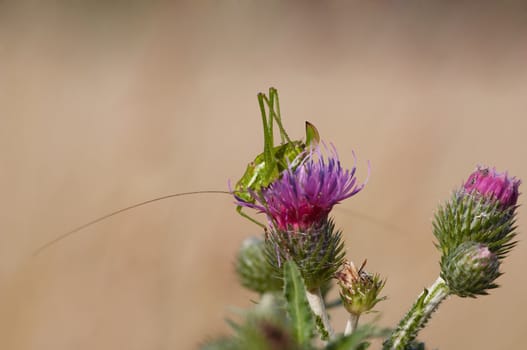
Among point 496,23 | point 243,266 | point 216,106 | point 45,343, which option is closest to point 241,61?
point 216,106

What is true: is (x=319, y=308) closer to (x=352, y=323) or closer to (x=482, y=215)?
(x=352, y=323)

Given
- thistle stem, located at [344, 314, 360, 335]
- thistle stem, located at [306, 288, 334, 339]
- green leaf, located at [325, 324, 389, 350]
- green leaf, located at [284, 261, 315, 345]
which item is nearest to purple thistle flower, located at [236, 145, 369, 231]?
thistle stem, located at [306, 288, 334, 339]

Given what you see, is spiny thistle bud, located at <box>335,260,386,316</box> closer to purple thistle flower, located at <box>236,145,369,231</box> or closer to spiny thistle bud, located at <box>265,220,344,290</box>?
spiny thistle bud, located at <box>265,220,344,290</box>

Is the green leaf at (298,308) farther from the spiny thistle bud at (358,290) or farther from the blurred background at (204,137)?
the blurred background at (204,137)

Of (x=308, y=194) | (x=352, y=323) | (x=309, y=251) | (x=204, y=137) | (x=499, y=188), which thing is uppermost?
(x=204, y=137)

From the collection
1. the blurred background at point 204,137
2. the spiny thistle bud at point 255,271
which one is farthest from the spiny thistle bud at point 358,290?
the blurred background at point 204,137

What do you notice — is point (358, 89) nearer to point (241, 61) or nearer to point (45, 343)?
point (241, 61)

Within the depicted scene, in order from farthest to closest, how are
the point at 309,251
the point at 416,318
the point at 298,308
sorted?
1. the point at 309,251
2. the point at 416,318
3. the point at 298,308

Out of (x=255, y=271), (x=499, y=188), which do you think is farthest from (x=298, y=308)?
(x=255, y=271)
